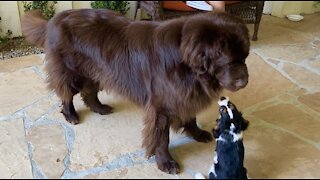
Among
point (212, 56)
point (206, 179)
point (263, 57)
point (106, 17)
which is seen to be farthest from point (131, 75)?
point (263, 57)

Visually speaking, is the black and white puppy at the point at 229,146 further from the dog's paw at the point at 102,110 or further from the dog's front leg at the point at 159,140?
the dog's paw at the point at 102,110

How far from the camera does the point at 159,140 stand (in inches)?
68.4

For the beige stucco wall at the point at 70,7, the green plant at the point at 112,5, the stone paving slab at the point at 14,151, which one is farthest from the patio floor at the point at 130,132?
the green plant at the point at 112,5

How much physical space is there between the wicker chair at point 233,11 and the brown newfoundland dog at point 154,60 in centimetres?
102

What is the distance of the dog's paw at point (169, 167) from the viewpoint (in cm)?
174

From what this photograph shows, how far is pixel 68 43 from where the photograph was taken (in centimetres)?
180

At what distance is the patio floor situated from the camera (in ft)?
5.86

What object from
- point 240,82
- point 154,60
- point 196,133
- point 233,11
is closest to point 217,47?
point 240,82

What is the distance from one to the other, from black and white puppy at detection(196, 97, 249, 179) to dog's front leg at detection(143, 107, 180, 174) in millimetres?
248

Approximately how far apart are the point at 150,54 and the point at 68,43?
450 mm

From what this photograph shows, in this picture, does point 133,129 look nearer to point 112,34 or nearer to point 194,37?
point 112,34

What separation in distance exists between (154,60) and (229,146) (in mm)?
489

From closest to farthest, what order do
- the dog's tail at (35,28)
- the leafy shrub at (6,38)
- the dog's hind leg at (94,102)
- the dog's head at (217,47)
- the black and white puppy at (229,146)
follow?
the dog's head at (217,47) < the black and white puppy at (229,146) < the dog's tail at (35,28) < the dog's hind leg at (94,102) < the leafy shrub at (6,38)

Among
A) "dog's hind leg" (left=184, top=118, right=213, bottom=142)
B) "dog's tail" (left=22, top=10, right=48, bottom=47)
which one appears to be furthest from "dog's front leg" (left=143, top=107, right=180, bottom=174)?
"dog's tail" (left=22, top=10, right=48, bottom=47)
